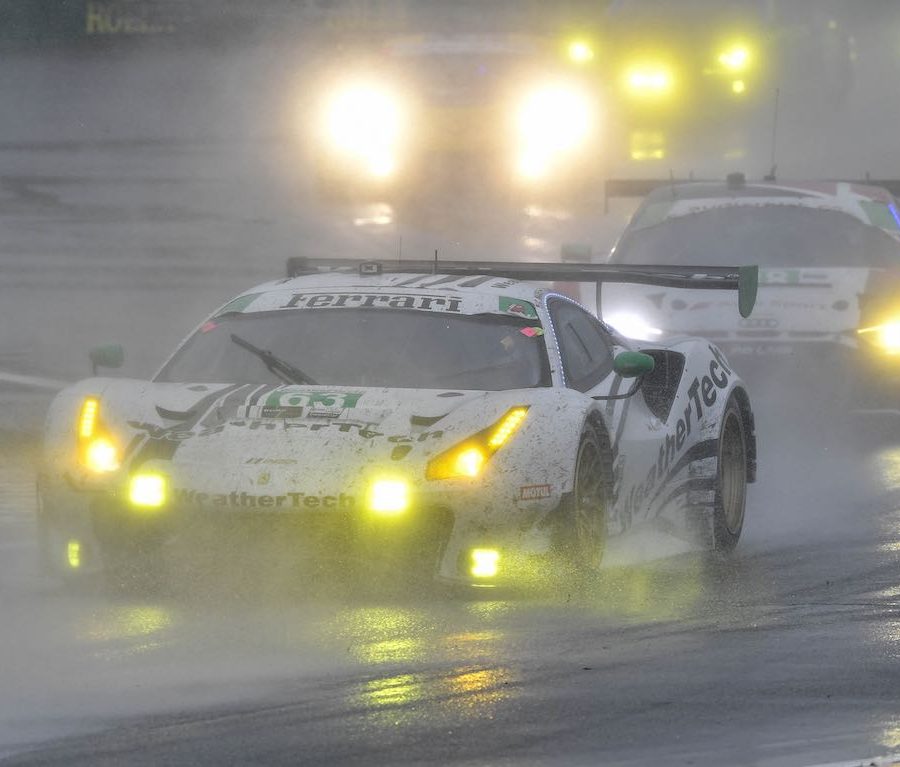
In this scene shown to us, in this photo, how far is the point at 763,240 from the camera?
46.8 ft

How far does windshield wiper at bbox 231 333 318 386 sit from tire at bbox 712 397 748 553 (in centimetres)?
189

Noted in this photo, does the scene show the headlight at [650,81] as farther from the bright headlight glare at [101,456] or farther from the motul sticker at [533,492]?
the motul sticker at [533,492]

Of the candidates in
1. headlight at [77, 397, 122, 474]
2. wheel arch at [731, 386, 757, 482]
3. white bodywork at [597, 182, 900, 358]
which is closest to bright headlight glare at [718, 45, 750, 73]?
white bodywork at [597, 182, 900, 358]

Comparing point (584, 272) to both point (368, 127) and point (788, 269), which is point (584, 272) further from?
point (368, 127)

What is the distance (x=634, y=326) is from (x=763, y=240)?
1615 mm

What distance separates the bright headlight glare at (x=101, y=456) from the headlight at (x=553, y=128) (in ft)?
68.4

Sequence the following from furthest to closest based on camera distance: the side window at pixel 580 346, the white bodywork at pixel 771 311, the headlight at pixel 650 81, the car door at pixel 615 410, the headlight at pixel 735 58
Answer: the headlight at pixel 735 58 → the headlight at pixel 650 81 → the white bodywork at pixel 771 311 → the side window at pixel 580 346 → the car door at pixel 615 410

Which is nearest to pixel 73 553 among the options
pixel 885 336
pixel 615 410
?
pixel 615 410

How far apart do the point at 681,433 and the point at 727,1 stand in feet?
78.5

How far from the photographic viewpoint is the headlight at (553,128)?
92.6 ft

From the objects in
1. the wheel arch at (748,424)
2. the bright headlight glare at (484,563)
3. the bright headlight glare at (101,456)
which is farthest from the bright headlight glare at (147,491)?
the wheel arch at (748,424)

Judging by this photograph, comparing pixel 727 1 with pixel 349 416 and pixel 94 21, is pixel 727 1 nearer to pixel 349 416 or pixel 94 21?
pixel 94 21

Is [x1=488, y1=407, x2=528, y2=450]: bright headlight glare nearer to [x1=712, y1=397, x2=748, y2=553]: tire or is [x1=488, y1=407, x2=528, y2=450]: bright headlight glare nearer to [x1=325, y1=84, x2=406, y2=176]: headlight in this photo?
[x1=712, y1=397, x2=748, y2=553]: tire

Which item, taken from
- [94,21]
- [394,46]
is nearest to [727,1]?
[394,46]
